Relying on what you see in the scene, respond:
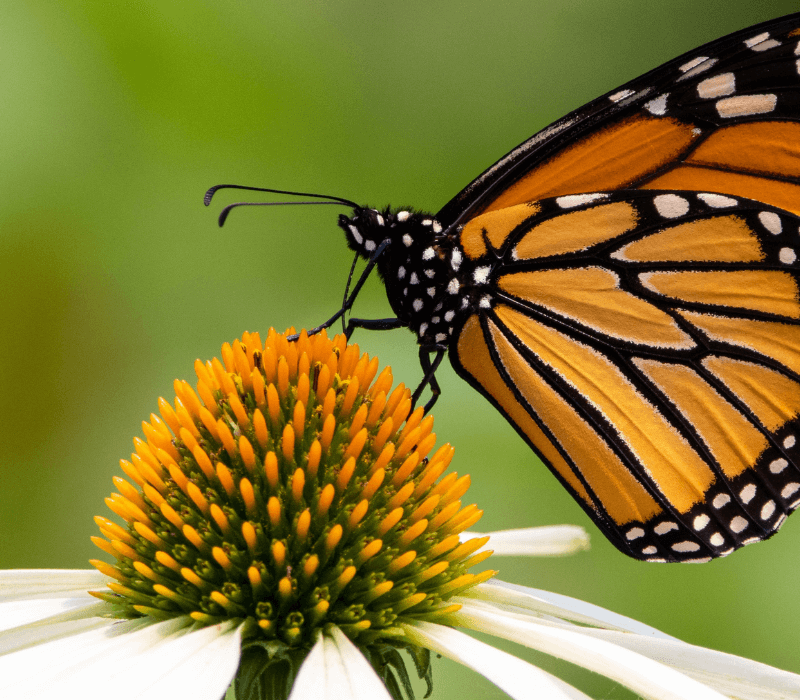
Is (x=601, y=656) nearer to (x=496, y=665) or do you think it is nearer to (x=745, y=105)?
(x=496, y=665)

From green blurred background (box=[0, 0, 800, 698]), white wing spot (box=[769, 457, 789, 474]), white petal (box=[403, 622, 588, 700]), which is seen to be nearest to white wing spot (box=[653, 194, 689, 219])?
white wing spot (box=[769, 457, 789, 474])

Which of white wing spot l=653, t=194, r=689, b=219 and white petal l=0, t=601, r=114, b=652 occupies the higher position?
white wing spot l=653, t=194, r=689, b=219

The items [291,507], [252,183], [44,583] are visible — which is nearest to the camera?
[291,507]

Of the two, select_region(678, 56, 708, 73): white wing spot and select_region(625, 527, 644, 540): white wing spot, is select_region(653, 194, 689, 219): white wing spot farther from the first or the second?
select_region(625, 527, 644, 540): white wing spot

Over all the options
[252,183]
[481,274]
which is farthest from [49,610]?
[252,183]

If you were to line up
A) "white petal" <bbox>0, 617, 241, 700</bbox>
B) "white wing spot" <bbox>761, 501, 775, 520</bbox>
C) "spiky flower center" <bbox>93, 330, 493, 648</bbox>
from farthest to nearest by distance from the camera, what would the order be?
"white wing spot" <bbox>761, 501, 775, 520</bbox> → "spiky flower center" <bbox>93, 330, 493, 648</bbox> → "white petal" <bbox>0, 617, 241, 700</bbox>

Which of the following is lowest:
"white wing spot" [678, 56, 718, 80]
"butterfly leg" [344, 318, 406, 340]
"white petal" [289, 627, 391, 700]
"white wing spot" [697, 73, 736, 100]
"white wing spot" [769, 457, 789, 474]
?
"white petal" [289, 627, 391, 700]
